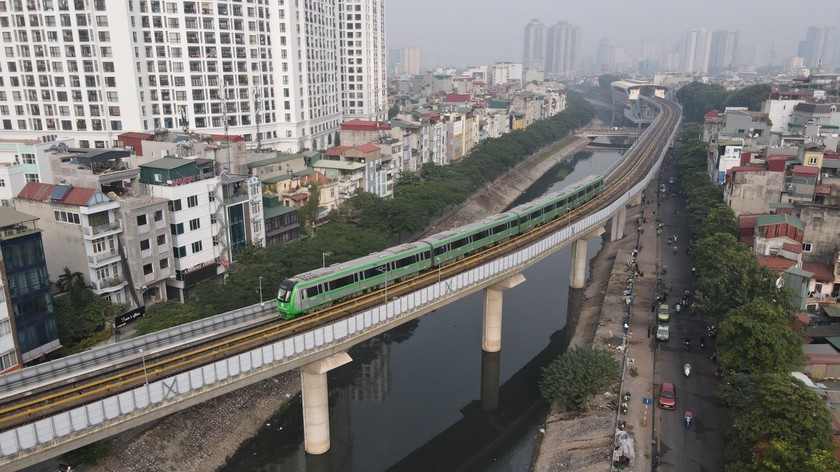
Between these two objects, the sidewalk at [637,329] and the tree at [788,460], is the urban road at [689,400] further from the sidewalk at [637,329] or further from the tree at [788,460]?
the tree at [788,460]

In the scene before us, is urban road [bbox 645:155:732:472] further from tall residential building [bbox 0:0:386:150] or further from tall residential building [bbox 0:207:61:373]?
tall residential building [bbox 0:0:386:150]

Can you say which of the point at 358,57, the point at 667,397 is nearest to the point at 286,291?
the point at 667,397

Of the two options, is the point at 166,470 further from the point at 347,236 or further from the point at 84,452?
the point at 347,236

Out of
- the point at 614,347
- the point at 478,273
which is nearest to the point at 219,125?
the point at 478,273

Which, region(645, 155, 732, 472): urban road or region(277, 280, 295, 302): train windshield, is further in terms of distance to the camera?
region(277, 280, 295, 302): train windshield

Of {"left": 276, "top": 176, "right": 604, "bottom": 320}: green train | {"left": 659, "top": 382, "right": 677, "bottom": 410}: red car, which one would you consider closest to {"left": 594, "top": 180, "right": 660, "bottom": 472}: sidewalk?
{"left": 659, "top": 382, "right": 677, "bottom": 410}: red car
